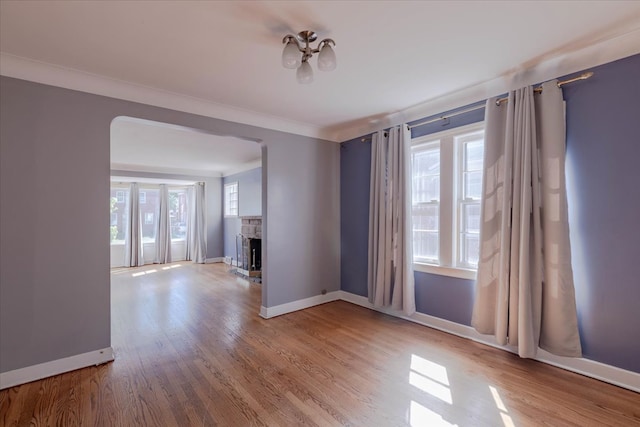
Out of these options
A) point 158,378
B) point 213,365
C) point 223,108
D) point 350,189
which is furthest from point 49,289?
point 350,189

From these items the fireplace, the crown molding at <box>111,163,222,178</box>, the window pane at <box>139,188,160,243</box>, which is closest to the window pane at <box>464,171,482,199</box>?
the fireplace

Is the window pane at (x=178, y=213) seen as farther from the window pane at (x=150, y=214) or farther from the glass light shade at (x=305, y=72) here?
the glass light shade at (x=305, y=72)

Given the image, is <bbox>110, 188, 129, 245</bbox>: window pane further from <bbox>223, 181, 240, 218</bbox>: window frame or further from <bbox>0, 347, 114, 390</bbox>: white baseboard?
Answer: <bbox>0, 347, 114, 390</bbox>: white baseboard

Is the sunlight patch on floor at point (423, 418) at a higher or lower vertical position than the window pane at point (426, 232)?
lower

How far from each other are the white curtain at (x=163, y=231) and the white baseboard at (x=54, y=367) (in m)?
5.77

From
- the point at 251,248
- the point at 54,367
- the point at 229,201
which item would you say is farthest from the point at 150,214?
the point at 54,367

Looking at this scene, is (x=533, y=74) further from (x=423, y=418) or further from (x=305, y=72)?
(x=423, y=418)

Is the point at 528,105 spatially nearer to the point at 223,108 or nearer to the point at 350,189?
the point at 350,189

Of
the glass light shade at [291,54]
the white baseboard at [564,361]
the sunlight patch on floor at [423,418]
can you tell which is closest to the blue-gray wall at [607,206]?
the white baseboard at [564,361]

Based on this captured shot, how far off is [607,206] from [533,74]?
1.20 meters

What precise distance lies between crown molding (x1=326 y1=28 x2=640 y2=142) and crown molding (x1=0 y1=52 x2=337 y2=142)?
1570 mm

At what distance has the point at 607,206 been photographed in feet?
6.89

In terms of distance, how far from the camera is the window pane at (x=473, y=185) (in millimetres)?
2902

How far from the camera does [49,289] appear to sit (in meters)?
2.29
